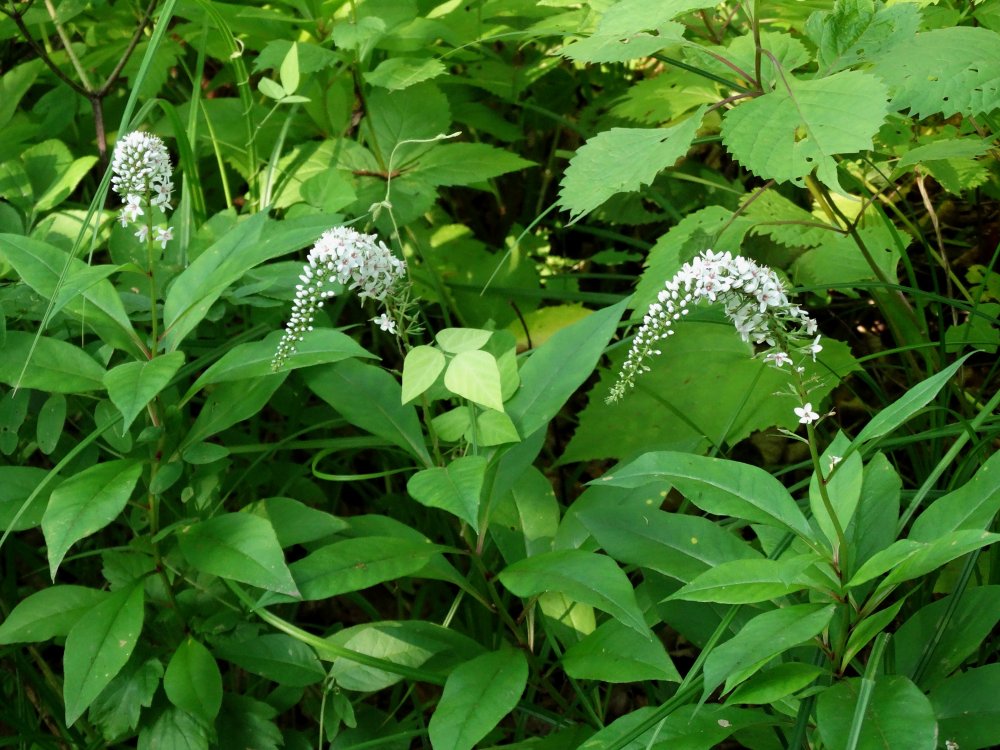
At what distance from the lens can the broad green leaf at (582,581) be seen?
124cm

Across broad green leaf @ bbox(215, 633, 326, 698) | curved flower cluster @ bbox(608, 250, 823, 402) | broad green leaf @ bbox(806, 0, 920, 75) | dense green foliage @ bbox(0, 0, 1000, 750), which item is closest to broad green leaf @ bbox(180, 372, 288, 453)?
dense green foliage @ bbox(0, 0, 1000, 750)

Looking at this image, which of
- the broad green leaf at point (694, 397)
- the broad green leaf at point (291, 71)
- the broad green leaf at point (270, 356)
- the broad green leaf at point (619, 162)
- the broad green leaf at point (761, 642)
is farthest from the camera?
the broad green leaf at point (291, 71)

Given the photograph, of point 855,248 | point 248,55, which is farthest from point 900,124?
point 248,55

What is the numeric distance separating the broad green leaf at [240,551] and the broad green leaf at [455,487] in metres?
0.21

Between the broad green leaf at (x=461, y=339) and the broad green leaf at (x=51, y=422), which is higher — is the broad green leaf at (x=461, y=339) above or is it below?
above

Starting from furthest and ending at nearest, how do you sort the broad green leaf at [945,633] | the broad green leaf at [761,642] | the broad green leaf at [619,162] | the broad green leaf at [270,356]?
the broad green leaf at [270,356], the broad green leaf at [619,162], the broad green leaf at [945,633], the broad green leaf at [761,642]

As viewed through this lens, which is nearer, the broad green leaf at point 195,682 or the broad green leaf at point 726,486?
the broad green leaf at point 726,486

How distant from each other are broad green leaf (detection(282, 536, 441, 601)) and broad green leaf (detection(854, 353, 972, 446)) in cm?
59

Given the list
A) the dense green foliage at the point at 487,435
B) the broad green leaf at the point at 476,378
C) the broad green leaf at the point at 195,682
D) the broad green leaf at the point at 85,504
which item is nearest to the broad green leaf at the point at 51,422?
the dense green foliage at the point at 487,435

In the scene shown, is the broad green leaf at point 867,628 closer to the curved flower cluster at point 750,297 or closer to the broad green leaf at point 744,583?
the broad green leaf at point 744,583

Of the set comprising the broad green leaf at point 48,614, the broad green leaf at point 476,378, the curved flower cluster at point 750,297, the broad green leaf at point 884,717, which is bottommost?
the broad green leaf at point 48,614

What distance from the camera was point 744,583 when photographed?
3.71 feet

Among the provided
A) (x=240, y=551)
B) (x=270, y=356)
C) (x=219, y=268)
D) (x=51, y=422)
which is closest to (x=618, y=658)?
(x=240, y=551)

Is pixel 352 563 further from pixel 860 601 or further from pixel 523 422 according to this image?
pixel 860 601
